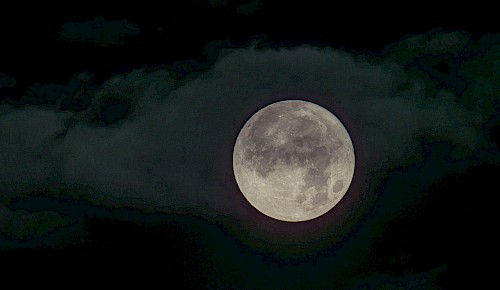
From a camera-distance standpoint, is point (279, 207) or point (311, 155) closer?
point (311, 155)

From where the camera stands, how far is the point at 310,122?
10.3m

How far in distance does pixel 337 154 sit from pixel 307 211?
201 centimetres

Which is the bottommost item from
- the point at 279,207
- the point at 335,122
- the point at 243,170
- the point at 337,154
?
the point at 279,207

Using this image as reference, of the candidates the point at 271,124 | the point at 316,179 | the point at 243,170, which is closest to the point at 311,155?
the point at 316,179

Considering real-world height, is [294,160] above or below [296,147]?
below

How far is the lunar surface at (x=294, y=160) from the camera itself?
9859mm

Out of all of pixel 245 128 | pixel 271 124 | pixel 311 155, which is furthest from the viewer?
pixel 245 128

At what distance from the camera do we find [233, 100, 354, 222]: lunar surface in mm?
9859

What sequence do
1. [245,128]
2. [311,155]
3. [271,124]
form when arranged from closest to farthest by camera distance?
[311,155], [271,124], [245,128]

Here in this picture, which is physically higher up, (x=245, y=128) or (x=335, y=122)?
(x=335, y=122)

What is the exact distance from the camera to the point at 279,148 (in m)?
9.91

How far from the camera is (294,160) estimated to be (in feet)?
32.0

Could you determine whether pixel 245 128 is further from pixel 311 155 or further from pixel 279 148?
pixel 311 155

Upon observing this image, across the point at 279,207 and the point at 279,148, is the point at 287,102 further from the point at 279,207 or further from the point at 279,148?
the point at 279,207
